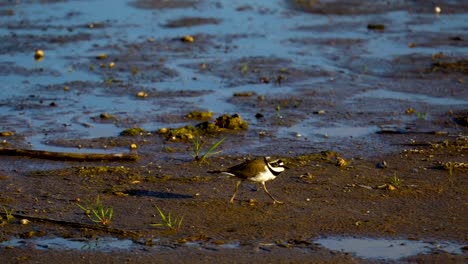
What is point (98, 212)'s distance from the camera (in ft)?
28.9

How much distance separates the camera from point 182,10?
21.3m

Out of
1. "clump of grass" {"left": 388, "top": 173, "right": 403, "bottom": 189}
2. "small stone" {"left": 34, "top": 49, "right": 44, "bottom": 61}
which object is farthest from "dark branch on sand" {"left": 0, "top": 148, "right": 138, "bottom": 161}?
"small stone" {"left": 34, "top": 49, "right": 44, "bottom": 61}

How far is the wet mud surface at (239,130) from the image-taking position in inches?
332

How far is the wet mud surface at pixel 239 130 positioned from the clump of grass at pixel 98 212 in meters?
0.09

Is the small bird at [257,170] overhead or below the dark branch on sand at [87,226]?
overhead

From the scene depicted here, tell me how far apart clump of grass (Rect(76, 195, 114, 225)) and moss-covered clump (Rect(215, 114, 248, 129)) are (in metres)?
3.16

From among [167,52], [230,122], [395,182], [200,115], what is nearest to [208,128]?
[230,122]

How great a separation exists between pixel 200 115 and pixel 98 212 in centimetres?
402

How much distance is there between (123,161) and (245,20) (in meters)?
9.89

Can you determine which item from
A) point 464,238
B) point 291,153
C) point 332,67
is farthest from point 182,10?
point 464,238

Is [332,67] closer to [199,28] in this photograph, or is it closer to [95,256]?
[199,28]

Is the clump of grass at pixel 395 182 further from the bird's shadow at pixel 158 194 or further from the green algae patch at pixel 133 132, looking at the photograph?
the green algae patch at pixel 133 132

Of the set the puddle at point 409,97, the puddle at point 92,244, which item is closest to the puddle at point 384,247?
the puddle at point 92,244

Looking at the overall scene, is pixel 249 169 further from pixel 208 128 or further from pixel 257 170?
pixel 208 128
